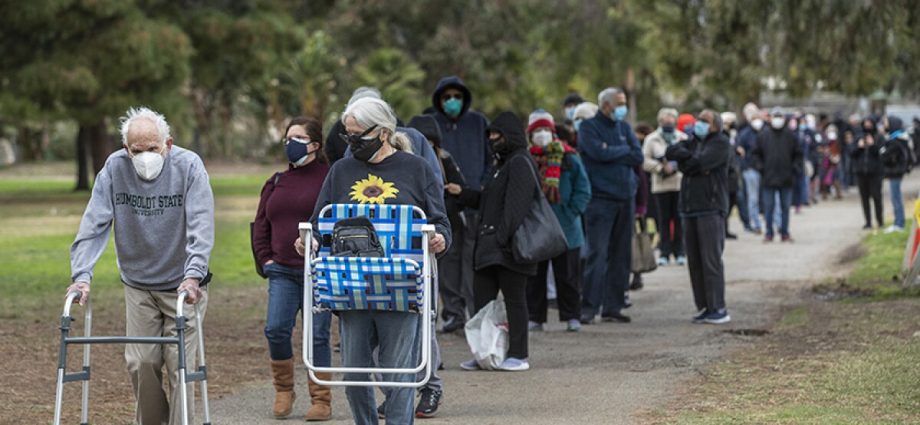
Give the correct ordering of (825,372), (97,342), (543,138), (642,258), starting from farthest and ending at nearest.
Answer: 1. (642,258)
2. (543,138)
3. (825,372)
4. (97,342)

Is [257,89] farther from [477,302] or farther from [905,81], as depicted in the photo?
[477,302]

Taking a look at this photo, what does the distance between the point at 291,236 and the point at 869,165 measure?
18.8 metres

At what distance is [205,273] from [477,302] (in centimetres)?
421

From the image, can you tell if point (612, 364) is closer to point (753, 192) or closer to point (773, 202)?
point (773, 202)

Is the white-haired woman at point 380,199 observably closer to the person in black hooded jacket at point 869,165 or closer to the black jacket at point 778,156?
the black jacket at point 778,156

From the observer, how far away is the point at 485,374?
11.8 metres

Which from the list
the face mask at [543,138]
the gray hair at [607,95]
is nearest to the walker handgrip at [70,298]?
the face mask at [543,138]

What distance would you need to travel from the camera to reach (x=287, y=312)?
388 inches

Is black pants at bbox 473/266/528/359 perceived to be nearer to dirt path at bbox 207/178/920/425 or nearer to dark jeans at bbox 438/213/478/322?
dirt path at bbox 207/178/920/425

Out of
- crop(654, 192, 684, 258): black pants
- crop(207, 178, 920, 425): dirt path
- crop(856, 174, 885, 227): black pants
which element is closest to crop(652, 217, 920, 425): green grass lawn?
crop(207, 178, 920, 425): dirt path

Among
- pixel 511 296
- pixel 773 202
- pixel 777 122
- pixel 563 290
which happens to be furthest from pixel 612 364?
pixel 777 122

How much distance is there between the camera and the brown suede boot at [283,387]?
32.8 feet

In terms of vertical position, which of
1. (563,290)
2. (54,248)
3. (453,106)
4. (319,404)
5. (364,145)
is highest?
(453,106)

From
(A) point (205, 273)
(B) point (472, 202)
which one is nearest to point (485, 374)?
(B) point (472, 202)
